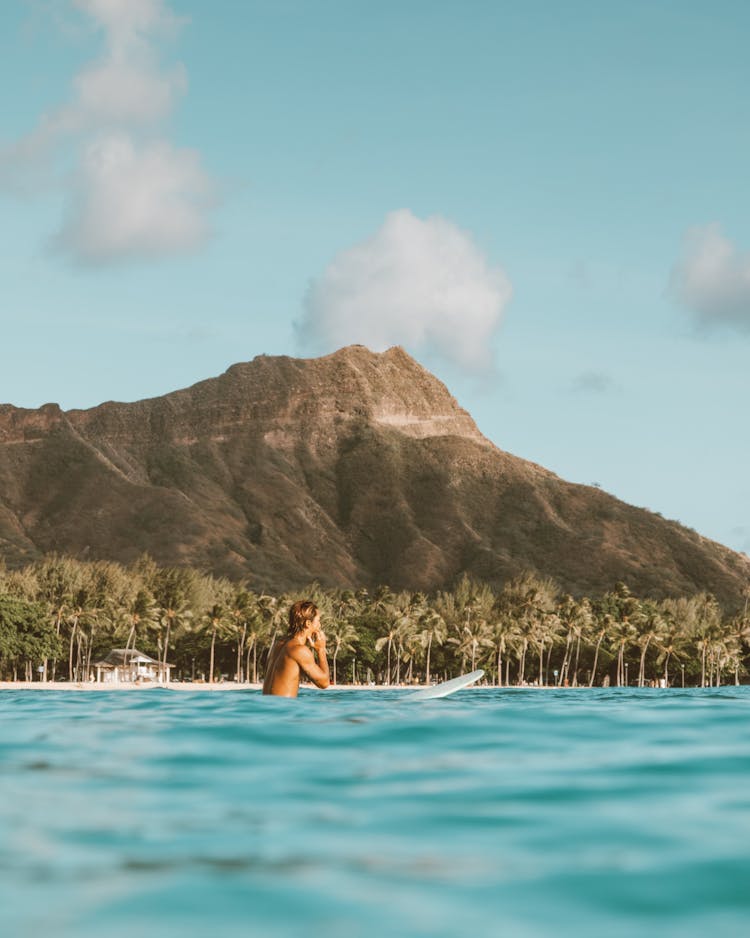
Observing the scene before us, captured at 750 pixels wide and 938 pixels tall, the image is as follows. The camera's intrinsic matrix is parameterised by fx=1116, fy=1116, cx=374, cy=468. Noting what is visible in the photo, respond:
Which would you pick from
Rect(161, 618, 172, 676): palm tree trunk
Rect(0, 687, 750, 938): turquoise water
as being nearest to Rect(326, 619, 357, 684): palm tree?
Rect(161, 618, 172, 676): palm tree trunk

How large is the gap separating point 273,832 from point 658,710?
6.52 m

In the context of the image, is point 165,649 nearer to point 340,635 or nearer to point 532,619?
point 340,635

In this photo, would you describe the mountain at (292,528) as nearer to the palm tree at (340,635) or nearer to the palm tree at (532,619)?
the palm tree at (532,619)

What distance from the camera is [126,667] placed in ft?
335

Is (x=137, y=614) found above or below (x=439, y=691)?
below

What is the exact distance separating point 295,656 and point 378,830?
30.7ft

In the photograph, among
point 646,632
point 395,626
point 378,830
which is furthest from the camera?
point 646,632

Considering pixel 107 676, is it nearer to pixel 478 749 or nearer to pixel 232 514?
pixel 232 514

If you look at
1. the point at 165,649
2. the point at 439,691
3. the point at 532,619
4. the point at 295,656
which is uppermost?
the point at 295,656

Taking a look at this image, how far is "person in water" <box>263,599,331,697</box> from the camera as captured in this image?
14.4 metres

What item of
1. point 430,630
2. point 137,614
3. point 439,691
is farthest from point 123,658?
point 439,691

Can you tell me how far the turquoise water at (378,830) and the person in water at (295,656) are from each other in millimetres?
4712

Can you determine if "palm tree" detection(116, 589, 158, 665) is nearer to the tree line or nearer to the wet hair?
the tree line

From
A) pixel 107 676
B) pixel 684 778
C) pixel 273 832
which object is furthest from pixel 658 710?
pixel 107 676
